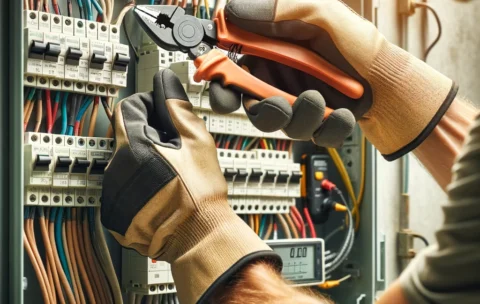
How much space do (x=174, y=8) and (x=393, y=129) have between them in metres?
0.52

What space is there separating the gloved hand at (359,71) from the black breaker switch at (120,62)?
0.91 feet

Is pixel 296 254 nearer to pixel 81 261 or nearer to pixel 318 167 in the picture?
pixel 318 167

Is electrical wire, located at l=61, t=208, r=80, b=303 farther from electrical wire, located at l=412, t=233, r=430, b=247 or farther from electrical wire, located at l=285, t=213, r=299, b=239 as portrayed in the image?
electrical wire, located at l=412, t=233, r=430, b=247

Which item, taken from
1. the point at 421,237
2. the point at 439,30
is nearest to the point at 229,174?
the point at 421,237

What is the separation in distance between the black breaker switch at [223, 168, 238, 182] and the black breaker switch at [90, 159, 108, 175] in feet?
1.02

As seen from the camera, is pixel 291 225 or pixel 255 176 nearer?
pixel 255 176

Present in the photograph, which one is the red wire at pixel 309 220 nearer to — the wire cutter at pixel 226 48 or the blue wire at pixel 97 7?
the wire cutter at pixel 226 48

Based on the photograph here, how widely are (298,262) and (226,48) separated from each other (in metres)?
0.66

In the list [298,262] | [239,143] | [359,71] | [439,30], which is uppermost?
[439,30]

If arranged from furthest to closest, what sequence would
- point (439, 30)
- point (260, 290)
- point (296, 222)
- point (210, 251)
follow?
point (439, 30) < point (296, 222) < point (210, 251) < point (260, 290)

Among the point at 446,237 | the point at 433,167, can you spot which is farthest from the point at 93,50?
the point at 446,237

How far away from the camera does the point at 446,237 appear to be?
18.8 inches

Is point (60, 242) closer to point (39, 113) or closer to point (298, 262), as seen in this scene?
point (39, 113)

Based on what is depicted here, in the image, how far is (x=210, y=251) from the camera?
47.1 inches
